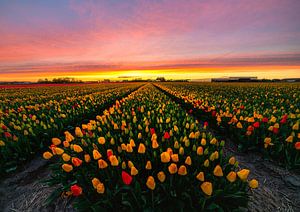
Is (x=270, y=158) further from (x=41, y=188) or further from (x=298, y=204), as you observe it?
(x=41, y=188)

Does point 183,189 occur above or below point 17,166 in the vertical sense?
above

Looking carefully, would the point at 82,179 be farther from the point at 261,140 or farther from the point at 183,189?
the point at 261,140

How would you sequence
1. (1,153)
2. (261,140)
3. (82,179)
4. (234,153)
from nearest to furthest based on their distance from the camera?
(82,179) → (1,153) → (261,140) → (234,153)

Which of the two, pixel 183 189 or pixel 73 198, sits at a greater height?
pixel 183 189

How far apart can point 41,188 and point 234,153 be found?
4.20 m

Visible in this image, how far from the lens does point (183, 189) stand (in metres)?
1.93

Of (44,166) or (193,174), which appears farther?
(44,166)

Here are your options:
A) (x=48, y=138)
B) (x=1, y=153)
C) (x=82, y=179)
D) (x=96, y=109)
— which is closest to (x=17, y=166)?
(x=1, y=153)

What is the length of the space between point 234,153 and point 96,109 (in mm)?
6387

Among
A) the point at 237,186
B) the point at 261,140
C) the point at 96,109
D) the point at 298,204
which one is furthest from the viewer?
the point at 96,109

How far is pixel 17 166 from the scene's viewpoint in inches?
144

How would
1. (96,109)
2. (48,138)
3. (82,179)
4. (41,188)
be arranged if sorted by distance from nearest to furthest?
(82,179), (41,188), (48,138), (96,109)

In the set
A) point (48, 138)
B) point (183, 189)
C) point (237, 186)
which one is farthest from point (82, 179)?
point (48, 138)

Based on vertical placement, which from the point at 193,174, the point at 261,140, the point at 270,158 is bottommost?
the point at 270,158
